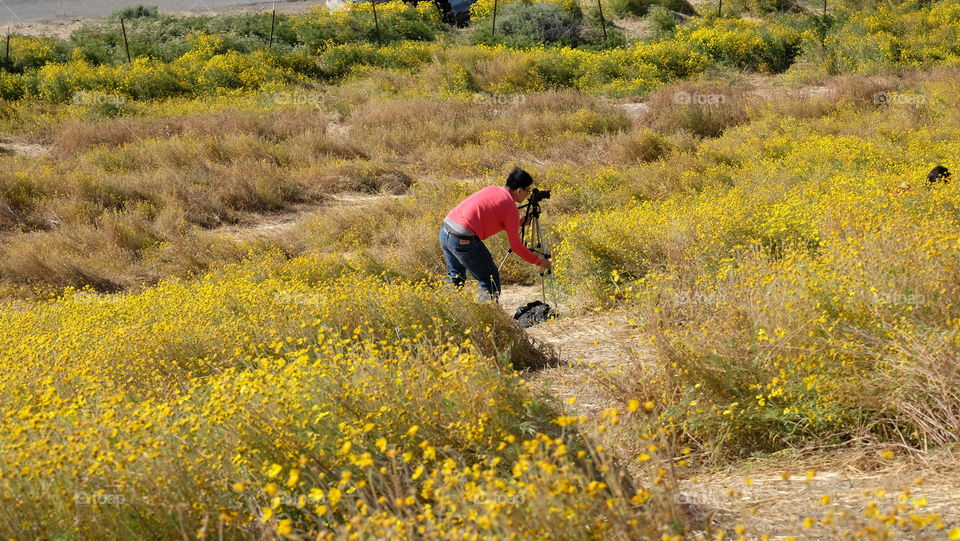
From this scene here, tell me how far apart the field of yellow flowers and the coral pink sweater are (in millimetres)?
682

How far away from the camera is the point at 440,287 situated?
6.10 meters

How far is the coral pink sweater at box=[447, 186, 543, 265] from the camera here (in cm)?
625

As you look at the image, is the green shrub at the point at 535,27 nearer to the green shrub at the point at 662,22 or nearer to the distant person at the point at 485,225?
the green shrub at the point at 662,22

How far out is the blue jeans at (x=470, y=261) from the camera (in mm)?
6398

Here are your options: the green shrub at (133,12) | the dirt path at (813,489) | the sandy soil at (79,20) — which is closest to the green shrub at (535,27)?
the sandy soil at (79,20)

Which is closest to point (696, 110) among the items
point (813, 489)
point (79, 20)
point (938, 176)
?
point (938, 176)

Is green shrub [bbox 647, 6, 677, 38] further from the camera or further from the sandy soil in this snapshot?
the camera

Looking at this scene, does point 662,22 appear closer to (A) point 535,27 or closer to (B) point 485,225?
(A) point 535,27

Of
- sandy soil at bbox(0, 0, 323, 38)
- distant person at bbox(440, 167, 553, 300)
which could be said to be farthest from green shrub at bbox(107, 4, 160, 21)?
distant person at bbox(440, 167, 553, 300)

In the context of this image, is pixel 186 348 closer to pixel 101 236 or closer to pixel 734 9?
pixel 101 236

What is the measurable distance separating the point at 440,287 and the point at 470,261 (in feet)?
1.40

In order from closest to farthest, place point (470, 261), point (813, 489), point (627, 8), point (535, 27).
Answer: point (813, 489)
point (470, 261)
point (535, 27)
point (627, 8)

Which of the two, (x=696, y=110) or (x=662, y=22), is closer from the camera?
(x=696, y=110)

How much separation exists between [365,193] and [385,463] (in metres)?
10.1
